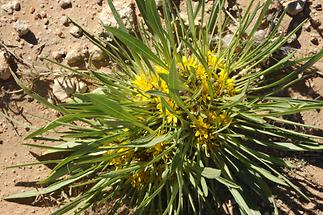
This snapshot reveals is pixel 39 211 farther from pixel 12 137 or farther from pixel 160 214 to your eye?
pixel 160 214

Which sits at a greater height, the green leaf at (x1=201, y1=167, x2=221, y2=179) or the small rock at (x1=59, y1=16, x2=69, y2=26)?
the small rock at (x1=59, y1=16, x2=69, y2=26)


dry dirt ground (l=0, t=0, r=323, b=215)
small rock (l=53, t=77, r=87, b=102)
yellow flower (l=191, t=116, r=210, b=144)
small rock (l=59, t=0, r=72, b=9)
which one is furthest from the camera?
small rock (l=59, t=0, r=72, b=9)

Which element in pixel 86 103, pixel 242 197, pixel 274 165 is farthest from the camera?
pixel 274 165

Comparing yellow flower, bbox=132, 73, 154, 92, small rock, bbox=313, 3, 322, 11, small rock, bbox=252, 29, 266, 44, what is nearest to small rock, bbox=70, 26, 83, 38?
yellow flower, bbox=132, 73, 154, 92

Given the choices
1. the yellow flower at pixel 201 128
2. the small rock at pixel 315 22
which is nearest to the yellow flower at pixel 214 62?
the yellow flower at pixel 201 128

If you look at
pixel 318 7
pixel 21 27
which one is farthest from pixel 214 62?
pixel 21 27

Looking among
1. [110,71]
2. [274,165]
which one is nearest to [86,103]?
[110,71]

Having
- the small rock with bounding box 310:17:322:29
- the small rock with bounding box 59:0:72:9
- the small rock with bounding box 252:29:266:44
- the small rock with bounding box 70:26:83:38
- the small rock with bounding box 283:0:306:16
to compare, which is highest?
the small rock with bounding box 59:0:72:9

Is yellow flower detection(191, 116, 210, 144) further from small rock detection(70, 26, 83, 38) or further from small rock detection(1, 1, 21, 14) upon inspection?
small rock detection(1, 1, 21, 14)
